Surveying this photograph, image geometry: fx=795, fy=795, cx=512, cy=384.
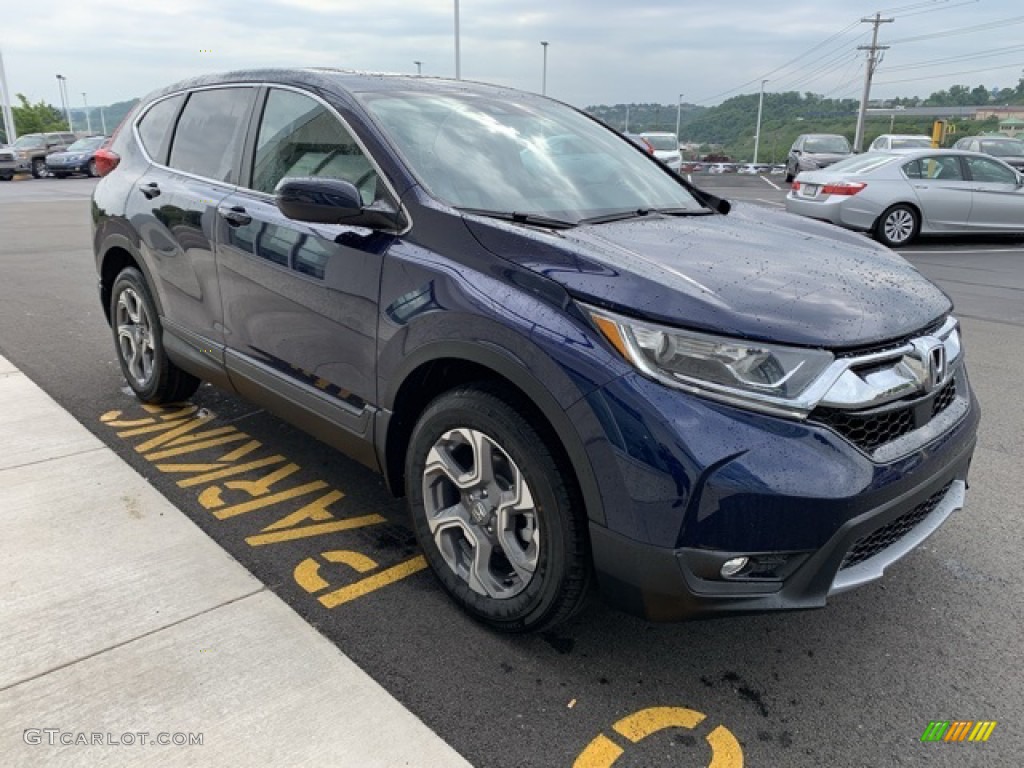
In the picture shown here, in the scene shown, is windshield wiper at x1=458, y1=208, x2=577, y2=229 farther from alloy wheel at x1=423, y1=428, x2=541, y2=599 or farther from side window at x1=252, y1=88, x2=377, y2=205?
alloy wheel at x1=423, y1=428, x2=541, y2=599

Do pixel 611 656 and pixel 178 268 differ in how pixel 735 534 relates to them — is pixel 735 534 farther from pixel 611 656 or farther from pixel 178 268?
pixel 178 268

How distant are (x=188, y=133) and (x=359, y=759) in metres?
3.27

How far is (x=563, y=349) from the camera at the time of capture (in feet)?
7.16

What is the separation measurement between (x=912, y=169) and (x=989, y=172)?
1.38m

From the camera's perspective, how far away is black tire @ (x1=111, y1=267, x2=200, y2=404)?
4332 mm

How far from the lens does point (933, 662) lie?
2502 mm

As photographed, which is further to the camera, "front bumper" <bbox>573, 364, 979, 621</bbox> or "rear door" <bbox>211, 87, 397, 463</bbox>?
"rear door" <bbox>211, 87, 397, 463</bbox>

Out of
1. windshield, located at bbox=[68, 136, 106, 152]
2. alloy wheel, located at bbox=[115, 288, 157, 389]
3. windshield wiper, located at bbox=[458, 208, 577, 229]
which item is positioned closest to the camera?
windshield wiper, located at bbox=[458, 208, 577, 229]

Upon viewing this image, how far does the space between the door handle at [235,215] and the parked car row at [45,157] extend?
97.0ft

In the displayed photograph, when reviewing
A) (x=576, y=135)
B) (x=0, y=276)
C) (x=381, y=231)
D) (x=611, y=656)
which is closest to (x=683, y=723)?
(x=611, y=656)

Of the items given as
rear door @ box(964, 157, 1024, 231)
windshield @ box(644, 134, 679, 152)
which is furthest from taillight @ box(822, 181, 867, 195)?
windshield @ box(644, 134, 679, 152)

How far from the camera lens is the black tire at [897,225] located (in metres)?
12.0

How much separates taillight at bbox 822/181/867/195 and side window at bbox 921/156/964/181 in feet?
3.66

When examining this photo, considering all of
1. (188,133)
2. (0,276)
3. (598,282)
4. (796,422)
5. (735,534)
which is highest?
(188,133)
